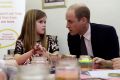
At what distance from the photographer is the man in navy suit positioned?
2.57 meters

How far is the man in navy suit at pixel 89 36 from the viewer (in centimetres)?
257

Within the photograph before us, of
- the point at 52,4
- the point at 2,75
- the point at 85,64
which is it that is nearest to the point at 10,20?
the point at 52,4

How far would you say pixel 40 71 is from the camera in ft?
2.67

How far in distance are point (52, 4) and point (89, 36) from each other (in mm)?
1360

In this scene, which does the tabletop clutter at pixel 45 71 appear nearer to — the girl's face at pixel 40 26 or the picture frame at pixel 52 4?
the girl's face at pixel 40 26

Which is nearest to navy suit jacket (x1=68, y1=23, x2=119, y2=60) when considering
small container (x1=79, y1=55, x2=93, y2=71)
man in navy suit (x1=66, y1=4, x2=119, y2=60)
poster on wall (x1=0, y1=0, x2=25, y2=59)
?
man in navy suit (x1=66, y1=4, x2=119, y2=60)

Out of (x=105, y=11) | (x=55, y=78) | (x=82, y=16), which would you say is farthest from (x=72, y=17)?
(x=55, y=78)

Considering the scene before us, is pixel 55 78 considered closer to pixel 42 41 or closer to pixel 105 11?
pixel 42 41

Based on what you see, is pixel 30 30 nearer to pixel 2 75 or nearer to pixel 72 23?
pixel 72 23

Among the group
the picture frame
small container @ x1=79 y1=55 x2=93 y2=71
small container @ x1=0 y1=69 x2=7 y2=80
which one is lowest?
small container @ x1=79 y1=55 x2=93 y2=71

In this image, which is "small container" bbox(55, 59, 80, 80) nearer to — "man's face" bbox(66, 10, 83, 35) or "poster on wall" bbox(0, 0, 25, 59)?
"man's face" bbox(66, 10, 83, 35)

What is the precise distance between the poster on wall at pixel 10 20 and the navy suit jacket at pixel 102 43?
1.13 m

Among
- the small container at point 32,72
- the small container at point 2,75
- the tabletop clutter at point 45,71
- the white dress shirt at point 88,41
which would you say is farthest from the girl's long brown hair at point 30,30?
the small container at point 32,72

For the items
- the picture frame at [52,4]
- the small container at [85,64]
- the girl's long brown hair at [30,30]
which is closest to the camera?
the small container at [85,64]
